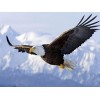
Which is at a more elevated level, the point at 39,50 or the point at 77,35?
the point at 77,35

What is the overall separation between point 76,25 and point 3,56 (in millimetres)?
809

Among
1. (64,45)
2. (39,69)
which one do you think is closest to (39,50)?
(64,45)

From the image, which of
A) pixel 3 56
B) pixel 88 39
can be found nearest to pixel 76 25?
pixel 88 39

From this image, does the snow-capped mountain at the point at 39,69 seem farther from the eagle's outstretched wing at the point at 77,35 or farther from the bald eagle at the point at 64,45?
the eagle's outstretched wing at the point at 77,35

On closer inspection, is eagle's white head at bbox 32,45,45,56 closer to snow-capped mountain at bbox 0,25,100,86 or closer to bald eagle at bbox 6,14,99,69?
bald eagle at bbox 6,14,99,69

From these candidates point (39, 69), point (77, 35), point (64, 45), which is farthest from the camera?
point (39, 69)

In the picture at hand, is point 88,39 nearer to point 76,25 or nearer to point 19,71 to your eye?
point 76,25

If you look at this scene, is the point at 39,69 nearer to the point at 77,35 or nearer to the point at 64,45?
the point at 64,45

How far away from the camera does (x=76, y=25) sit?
9867 millimetres

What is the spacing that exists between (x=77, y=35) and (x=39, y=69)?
2.28 ft

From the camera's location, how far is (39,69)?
406 inches

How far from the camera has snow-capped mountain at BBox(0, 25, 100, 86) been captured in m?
10.2

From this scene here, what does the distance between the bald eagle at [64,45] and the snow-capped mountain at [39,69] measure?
14 cm

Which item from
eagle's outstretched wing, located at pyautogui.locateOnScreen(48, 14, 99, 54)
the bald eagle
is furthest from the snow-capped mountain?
eagle's outstretched wing, located at pyautogui.locateOnScreen(48, 14, 99, 54)
